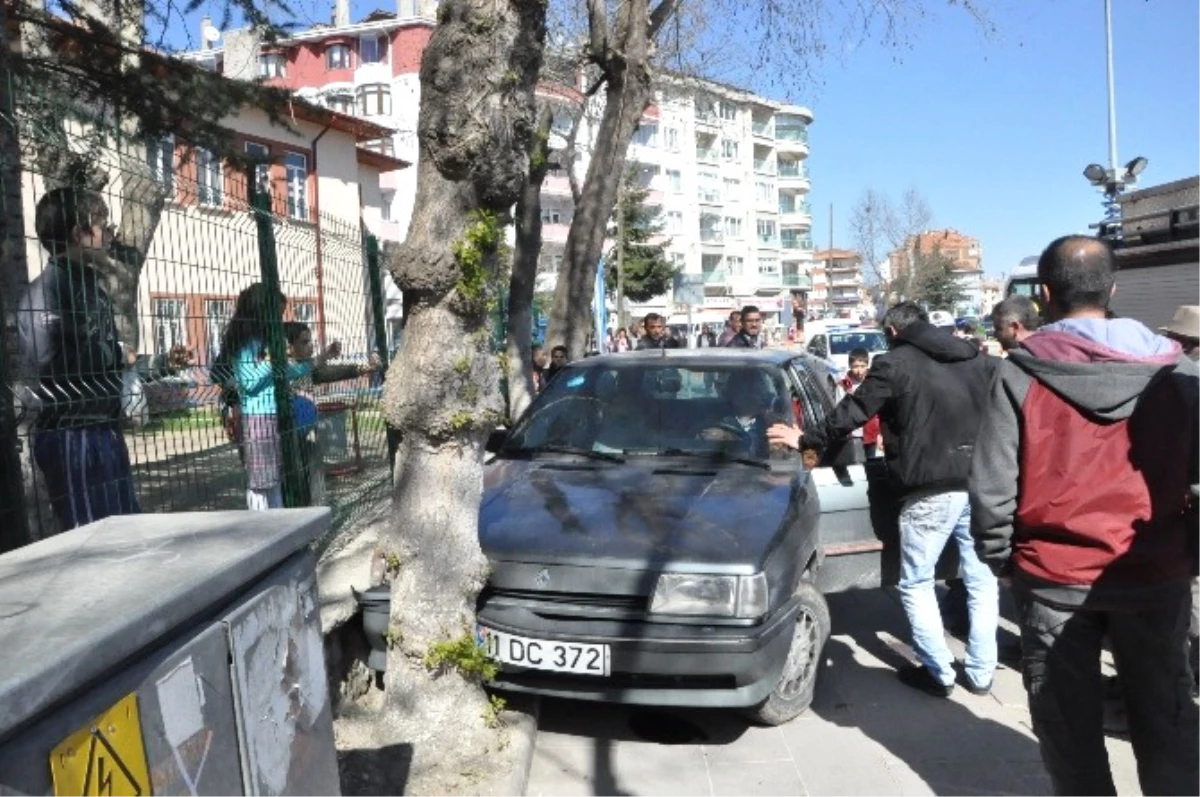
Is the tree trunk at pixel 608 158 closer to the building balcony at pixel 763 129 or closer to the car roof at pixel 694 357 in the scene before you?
the car roof at pixel 694 357

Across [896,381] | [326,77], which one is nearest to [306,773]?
[896,381]

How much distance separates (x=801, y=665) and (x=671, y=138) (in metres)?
64.5

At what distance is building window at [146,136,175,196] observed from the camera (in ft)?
13.0

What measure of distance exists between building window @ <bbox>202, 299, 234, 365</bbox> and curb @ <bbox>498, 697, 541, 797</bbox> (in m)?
2.08

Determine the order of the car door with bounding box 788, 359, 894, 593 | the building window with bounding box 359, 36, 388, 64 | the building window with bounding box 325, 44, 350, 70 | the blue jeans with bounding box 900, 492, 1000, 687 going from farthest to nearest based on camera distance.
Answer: the building window with bounding box 325, 44, 350, 70, the building window with bounding box 359, 36, 388, 64, the car door with bounding box 788, 359, 894, 593, the blue jeans with bounding box 900, 492, 1000, 687

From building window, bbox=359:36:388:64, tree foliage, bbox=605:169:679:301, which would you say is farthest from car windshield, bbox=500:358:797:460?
building window, bbox=359:36:388:64

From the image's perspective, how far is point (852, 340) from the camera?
27.4 meters

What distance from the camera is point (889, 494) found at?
16.6ft

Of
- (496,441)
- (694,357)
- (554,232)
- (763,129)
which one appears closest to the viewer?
(496,441)

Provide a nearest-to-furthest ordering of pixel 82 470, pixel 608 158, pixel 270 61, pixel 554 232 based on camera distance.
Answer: pixel 82 470
pixel 270 61
pixel 608 158
pixel 554 232

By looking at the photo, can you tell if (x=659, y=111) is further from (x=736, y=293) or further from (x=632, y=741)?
(x=632, y=741)

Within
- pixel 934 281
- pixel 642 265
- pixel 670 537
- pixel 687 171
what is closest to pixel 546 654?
pixel 670 537

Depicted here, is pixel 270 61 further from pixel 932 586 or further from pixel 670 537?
pixel 932 586

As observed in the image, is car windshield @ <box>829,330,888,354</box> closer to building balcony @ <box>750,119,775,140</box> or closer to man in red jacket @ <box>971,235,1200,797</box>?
man in red jacket @ <box>971,235,1200,797</box>
